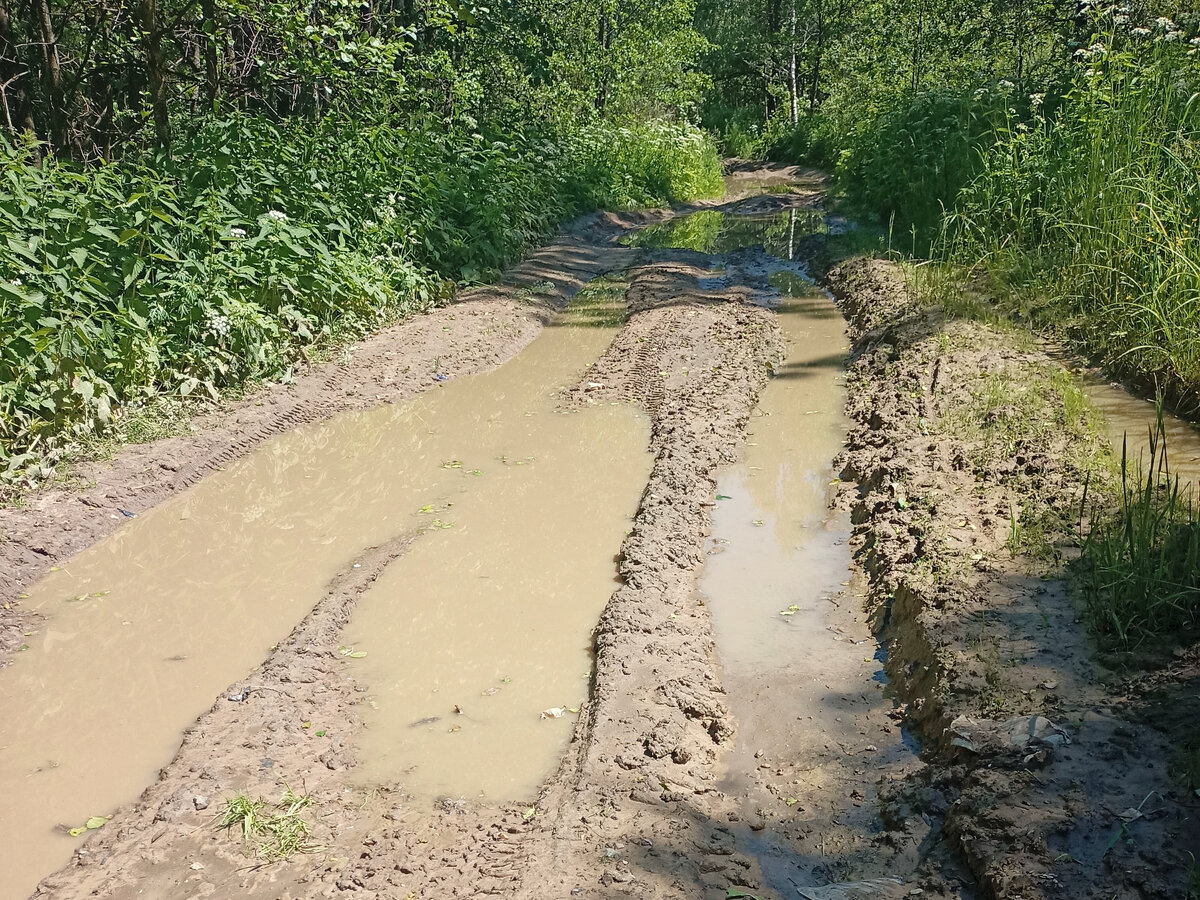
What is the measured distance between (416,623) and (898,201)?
11089 millimetres

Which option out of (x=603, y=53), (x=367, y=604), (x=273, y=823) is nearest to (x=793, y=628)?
(x=367, y=604)

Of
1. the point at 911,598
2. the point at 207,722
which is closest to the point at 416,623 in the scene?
the point at 207,722

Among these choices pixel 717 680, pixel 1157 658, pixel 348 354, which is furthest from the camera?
pixel 348 354

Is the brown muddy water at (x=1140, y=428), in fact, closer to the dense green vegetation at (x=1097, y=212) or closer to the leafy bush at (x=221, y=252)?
the dense green vegetation at (x=1097, y=212)

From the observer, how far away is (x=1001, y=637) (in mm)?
3873

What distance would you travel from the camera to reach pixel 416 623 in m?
4.70

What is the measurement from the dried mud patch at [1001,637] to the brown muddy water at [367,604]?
4.80 feet

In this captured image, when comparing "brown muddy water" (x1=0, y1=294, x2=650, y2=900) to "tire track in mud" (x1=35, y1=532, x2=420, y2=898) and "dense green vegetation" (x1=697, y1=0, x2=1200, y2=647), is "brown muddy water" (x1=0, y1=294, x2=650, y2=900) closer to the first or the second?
"tire track in mud" (x1=35, y1=532, x2=420, y2=898)

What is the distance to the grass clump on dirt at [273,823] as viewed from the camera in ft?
10.6

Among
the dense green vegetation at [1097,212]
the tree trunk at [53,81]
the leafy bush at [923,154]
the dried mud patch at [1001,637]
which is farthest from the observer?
the leafy bush at [923,154]

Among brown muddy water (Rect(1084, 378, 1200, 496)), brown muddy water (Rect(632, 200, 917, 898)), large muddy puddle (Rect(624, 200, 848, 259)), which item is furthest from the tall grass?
large muddy puddle (Rect(624, 200, 848, 259))

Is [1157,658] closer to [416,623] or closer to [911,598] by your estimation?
[911,598]

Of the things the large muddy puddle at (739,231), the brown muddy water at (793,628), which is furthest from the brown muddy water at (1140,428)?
the large muddy puddle at (739,231)

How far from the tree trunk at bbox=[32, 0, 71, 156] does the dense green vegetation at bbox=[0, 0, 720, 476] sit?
0.09ft
